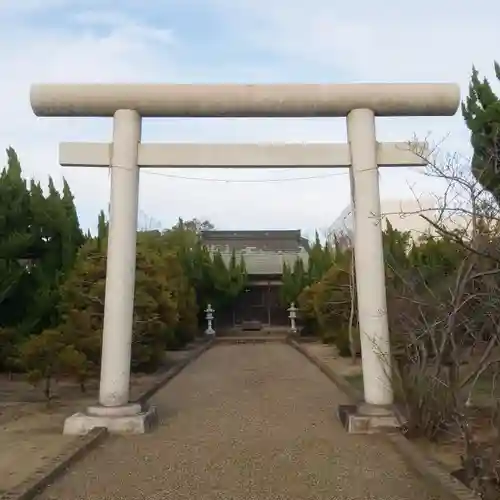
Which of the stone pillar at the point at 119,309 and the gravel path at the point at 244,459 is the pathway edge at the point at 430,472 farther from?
the stone pillar at the point at 119,309

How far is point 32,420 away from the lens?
9.80 metres

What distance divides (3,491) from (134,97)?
4977 millimetres

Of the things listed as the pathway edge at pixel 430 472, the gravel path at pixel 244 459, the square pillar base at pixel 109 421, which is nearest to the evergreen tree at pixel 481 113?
the gravel path at pixel 244 459

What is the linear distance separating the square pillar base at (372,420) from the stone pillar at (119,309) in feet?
8.47

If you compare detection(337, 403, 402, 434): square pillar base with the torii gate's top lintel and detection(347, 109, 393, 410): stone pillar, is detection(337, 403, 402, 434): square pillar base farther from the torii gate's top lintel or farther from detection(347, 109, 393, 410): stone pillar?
the torii gate's top lintel

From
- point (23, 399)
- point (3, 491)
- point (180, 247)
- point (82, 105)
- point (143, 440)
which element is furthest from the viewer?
point (180, 247)

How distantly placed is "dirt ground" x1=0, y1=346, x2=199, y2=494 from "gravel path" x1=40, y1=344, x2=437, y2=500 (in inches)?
19.9

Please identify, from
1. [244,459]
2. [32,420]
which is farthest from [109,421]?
[244,459]

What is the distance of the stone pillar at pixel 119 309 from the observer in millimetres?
8648

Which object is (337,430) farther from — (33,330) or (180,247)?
(180,247)

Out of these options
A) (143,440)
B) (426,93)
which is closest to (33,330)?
(143,440)

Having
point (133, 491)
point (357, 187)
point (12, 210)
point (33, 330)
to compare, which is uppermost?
point (12, 210)

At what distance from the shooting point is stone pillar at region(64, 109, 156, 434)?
28.4ft

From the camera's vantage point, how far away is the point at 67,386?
13.3 metres
